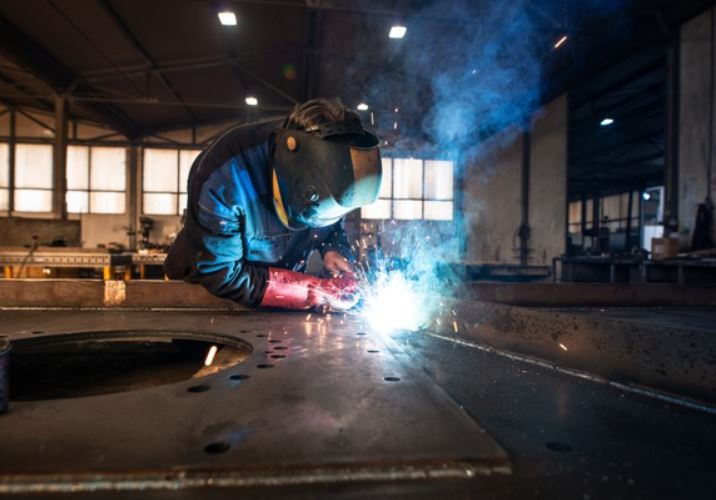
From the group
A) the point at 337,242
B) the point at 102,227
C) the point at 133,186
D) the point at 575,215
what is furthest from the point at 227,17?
the point at 575,215

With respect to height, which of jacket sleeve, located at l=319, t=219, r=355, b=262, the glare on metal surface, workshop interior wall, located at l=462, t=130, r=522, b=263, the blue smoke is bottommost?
jacket sleeve, located at l=319, t=219, r=355, b=262

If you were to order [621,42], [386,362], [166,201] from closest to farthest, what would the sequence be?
[386,362] → [621,42] → [166,201]

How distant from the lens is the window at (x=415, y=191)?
30.0ft

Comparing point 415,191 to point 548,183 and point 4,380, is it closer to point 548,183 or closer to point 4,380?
point 548,183

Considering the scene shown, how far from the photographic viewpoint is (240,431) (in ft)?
2.04

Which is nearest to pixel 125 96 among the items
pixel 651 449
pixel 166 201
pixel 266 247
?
pixel 166 201

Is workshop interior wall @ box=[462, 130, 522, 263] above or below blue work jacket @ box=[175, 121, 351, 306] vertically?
above

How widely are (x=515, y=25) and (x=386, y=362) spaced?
15.3 ft

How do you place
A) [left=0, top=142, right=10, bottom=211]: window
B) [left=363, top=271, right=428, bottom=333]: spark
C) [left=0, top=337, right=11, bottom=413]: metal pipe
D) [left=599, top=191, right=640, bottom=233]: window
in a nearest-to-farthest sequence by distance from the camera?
[left=0, top=337, right=11, bottom=413]: metal pipe
[left=363, top=271, right=428, bottom=333]: spark
[left=0, top=142, right=10, bottom=211]: window
[left=599, top=191, right=640, bottom=233]: window

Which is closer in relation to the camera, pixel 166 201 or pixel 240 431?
pixel 240 431

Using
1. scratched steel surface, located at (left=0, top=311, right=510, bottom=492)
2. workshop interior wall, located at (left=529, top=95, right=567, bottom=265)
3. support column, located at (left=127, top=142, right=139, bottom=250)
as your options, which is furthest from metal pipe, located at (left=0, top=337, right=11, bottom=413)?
support column, located at (left=127, top=142, right=139, bottom=250)

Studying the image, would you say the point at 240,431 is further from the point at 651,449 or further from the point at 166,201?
the point at 166,201

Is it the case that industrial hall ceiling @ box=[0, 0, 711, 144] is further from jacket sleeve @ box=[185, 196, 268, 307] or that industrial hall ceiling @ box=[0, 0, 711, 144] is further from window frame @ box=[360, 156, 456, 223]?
jacket sleeve @ box=[185, 196, 268, 307]

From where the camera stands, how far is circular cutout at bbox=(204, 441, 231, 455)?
557 millimetres
